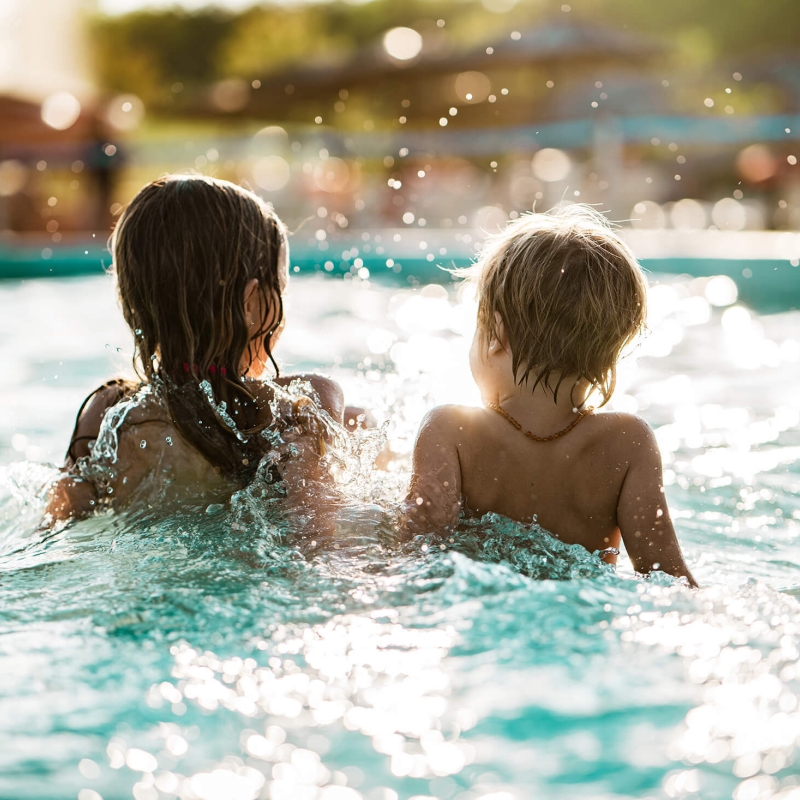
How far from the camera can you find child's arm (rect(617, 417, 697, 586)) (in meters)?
1.95

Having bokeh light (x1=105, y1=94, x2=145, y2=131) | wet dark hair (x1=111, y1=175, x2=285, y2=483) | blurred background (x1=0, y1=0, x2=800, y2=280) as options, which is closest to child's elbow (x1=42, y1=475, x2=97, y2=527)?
wet dark hair (x1=111, y1=175, x2=285, y2=483)

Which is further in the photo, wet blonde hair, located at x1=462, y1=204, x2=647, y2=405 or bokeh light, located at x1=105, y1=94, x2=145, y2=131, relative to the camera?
bokeh light, located at x1=105, y1=94, x2=145, y2=131

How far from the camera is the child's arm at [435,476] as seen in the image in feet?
6.44

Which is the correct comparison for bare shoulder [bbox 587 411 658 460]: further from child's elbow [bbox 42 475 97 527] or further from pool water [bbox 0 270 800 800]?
child's elbow [bbox 42 475 97 527]

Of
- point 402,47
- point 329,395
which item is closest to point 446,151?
point 402,47

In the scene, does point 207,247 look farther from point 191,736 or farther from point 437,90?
point 437,90

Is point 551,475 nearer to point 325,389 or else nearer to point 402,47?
point 325,389

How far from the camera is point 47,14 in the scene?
2238 cm

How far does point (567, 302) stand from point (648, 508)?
45 cm

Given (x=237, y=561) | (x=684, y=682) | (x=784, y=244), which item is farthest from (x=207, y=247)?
(x=784, y=244)

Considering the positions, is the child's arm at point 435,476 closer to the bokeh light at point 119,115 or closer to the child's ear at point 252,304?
the child's ear at point 252,304

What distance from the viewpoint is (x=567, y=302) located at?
1.95m

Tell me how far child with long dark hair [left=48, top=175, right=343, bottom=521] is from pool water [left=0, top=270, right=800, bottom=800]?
0.35 ft

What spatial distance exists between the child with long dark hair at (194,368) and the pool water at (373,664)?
0.35ft
